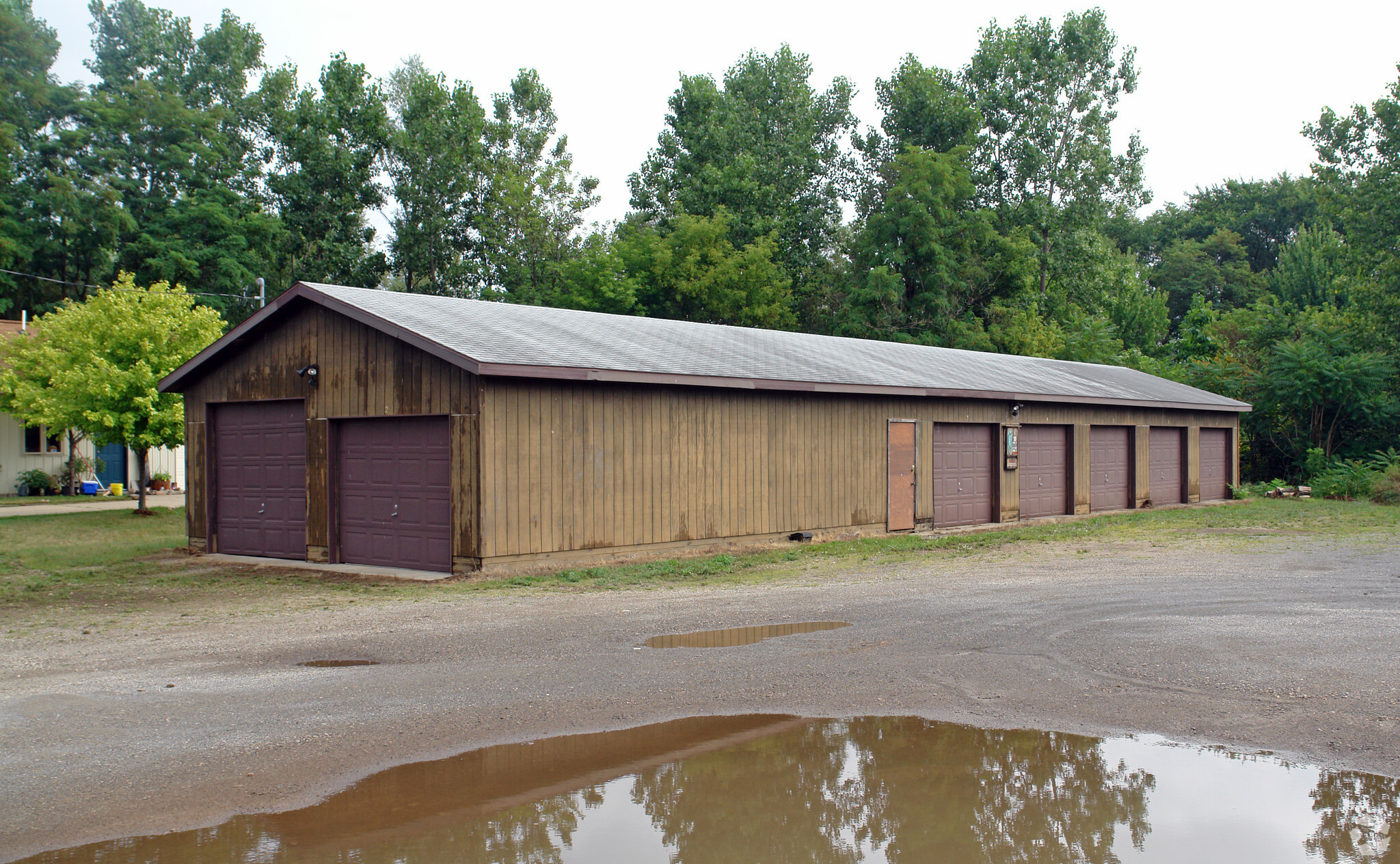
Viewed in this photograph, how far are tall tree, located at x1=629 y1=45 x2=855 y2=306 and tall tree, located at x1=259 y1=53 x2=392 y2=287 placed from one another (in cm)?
1163

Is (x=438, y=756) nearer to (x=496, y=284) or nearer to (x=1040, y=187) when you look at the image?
(x=496, y=284)

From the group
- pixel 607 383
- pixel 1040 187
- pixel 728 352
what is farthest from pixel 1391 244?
pixel 607 383

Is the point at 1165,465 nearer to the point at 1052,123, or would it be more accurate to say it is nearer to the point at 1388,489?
the point at 1388,489

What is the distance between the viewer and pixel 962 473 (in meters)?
18.8

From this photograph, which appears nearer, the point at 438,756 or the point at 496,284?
the point at 438,756

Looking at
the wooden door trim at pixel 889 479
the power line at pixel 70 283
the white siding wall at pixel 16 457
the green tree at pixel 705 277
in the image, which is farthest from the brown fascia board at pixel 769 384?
the power line at pixel 70 283

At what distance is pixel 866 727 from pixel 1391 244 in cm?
3306

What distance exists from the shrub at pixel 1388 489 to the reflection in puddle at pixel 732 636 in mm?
20022

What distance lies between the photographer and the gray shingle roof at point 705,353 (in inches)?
512

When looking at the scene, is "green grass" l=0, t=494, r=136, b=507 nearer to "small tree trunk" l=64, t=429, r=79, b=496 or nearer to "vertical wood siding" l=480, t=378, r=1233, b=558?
"small tree trunk" l=64, t=429, r=79, b=496

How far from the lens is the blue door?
29.2 meters

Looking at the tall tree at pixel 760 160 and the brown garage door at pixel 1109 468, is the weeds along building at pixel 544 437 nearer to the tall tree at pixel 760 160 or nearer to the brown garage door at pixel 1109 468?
the brown garage door at pixel 1109 468

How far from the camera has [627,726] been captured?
561cm

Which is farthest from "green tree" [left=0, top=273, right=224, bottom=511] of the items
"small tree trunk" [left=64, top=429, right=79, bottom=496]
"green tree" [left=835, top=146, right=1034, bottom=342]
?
"green tree" [left=835, top=146, right=1034, bottom=342]
